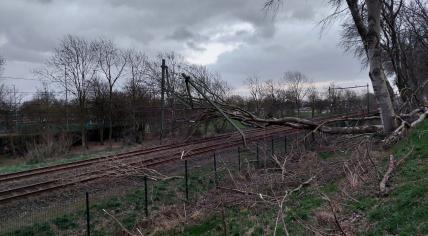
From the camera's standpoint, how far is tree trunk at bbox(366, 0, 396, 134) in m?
13.5

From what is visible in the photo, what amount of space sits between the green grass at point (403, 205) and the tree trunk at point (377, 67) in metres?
4.68

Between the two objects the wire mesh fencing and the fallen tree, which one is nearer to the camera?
the wire mesh fencing

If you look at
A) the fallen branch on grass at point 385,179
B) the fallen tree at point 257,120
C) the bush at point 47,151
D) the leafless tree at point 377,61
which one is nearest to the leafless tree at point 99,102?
the bush at point 47,151

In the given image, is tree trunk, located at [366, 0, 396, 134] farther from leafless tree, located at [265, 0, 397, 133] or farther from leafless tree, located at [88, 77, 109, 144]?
leafless tree, located at [88, 77, 109, 144]

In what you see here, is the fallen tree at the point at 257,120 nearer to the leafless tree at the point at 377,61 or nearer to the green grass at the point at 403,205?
the leafless tree at the point at 377,61

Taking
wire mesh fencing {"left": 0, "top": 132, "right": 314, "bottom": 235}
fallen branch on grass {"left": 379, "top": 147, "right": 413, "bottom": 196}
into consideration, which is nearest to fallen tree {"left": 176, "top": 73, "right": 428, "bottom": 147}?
wire mesh fencing {"left": 0, "top": 132, "right": 314, "bottom": 235}

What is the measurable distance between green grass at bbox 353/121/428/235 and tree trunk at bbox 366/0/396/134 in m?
4.68

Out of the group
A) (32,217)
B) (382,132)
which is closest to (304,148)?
(382,132)

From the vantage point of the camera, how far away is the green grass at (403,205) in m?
5.83

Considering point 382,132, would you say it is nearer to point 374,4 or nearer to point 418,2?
point 374,4

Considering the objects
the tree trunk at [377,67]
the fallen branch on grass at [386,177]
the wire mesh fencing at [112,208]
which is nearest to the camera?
the fallen branch on grass at [386,177]

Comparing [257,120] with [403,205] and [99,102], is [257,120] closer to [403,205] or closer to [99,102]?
[403,205]

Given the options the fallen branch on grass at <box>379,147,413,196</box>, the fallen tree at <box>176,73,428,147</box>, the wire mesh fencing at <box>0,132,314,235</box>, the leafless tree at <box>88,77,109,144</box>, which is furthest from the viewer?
the leafless tree at <box>88,77,109,144</box>

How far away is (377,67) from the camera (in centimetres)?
1355
